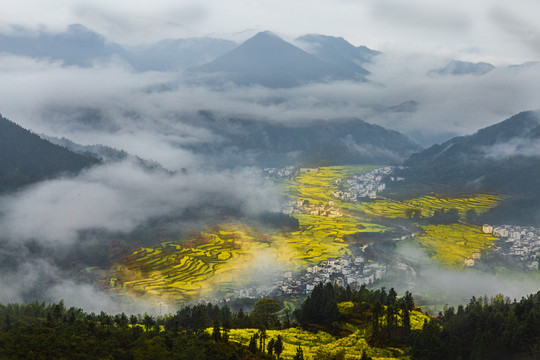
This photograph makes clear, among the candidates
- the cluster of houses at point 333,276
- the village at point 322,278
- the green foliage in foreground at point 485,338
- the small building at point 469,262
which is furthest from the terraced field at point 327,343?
the small building at point 469,262

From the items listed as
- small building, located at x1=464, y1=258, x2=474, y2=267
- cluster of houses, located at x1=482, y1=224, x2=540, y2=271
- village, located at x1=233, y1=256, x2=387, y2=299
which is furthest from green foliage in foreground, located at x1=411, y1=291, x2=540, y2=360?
cluster of houses, located at x1=482, y1=224, x2=540, y2=271

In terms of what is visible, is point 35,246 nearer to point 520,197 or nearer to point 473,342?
point 473,342

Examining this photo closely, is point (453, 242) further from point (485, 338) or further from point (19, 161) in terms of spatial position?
point (19, 161)

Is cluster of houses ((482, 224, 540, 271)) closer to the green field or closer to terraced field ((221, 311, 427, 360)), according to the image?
the green field

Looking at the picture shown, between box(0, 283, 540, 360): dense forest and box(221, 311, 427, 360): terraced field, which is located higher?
box(0, 283, 540, 360): dense forest

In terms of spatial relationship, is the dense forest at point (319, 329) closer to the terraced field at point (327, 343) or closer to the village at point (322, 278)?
the terraced field at point (327, 343)
